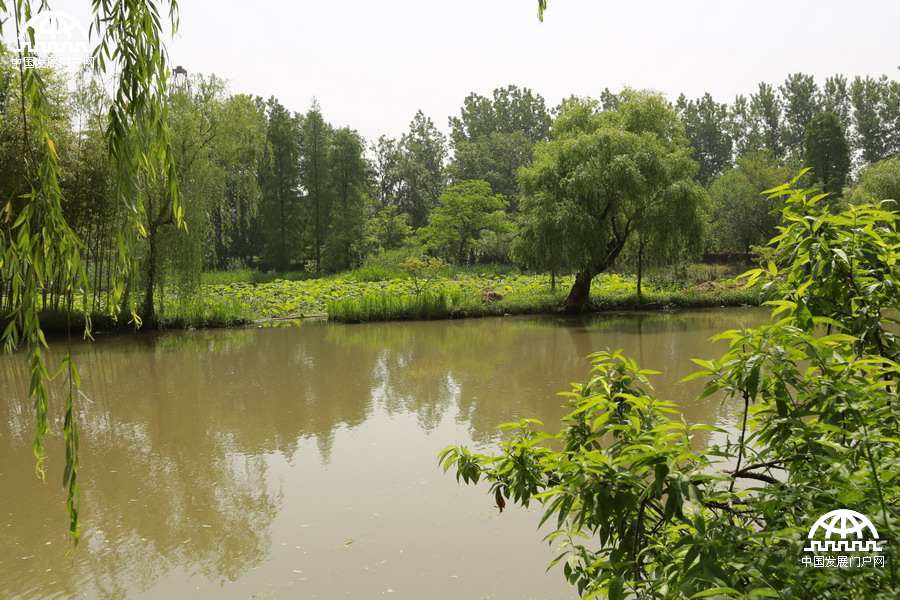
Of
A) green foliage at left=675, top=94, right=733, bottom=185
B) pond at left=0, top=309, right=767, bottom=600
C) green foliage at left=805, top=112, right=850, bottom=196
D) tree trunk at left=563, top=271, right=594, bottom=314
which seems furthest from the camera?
green foliage at left=675, top=94, right=733, bottom=185

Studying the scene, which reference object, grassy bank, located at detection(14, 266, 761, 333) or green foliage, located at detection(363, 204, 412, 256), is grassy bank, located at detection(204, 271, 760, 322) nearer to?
grassy bank, located at detection(14, 266, 761, 333)

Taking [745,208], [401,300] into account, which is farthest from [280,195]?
[745,208]

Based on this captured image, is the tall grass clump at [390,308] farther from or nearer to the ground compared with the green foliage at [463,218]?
nearer to the ground

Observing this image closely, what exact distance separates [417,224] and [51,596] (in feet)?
114

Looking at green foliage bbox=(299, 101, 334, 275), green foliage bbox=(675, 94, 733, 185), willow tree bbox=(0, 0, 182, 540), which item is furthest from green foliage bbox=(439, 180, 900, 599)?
green foliage bbox=(675, 94, 733, 185)

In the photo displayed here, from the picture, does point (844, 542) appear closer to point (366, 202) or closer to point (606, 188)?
point (606, 188)

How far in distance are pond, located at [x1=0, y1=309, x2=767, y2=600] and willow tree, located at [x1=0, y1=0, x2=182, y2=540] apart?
218cm

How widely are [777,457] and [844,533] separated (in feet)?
1.02

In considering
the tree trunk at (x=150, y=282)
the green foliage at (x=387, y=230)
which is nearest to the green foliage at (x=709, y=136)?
the green foliage at (x=387, y=230)

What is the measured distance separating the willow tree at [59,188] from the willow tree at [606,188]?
46.8ft

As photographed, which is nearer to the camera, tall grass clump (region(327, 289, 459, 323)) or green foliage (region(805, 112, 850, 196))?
tall grass clump (region(327, 289, 459, 323))

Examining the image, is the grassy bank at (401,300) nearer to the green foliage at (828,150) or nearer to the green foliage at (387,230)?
the green foliage at (387,230)

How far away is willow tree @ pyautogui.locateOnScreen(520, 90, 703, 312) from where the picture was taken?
15.5m

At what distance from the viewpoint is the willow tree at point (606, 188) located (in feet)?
50.8
